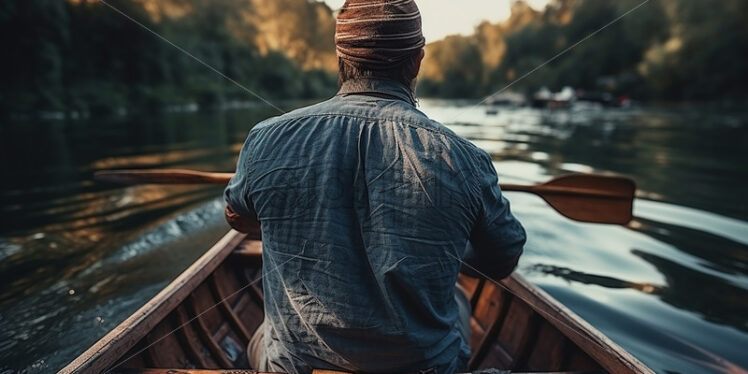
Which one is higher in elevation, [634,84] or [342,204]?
[634,84]

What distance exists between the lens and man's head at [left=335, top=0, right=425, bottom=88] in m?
1.21

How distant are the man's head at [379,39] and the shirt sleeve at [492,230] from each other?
1.17 ft

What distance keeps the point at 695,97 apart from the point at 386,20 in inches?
1595

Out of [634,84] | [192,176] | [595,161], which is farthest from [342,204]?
[634,84]

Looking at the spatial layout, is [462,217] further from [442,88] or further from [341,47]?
[442,88]

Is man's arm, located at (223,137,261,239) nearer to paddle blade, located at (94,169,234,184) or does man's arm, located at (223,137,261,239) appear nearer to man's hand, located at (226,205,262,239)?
man's hand, located at (226,205,262,239)

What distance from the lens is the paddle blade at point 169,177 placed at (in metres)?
2.58

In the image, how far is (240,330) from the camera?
2.68 meters

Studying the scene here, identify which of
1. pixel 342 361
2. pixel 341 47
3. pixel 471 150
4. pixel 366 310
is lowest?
A: pixel 342 361

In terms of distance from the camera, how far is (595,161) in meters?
9.69

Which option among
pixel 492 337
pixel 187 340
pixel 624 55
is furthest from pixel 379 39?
pixel 624 55

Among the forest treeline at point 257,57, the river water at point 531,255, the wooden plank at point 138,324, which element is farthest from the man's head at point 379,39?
the river water at point 531,255

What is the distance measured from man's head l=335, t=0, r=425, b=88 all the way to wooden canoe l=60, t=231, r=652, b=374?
112cm

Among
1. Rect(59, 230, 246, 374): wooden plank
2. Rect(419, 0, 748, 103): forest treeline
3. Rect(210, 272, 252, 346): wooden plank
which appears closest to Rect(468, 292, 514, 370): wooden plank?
Rect(210, 272, 252, 346): wooden plank
